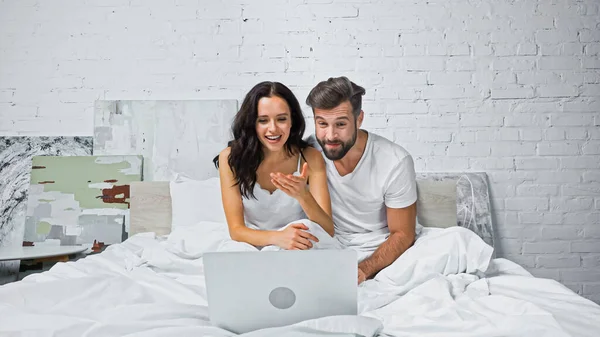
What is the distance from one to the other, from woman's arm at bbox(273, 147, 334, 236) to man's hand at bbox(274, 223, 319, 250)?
15 cm

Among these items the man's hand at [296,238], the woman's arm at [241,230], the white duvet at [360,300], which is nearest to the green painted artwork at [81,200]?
the white duvet at [360,300]

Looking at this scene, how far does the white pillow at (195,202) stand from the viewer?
2941 mm

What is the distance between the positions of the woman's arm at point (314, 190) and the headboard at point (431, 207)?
97 cm

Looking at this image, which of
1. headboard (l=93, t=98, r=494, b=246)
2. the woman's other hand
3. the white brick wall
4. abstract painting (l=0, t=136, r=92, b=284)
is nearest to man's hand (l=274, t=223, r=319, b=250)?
the woman's other hand

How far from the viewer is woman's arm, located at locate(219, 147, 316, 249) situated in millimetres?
1896

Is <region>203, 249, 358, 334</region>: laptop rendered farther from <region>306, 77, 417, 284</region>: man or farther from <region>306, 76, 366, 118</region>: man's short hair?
<region>306, 76, 366, 118</region>: man's short hair

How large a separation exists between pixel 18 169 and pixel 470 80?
2950 millimetres

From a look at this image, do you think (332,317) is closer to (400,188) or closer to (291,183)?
(291,183)

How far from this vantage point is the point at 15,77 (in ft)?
11.2

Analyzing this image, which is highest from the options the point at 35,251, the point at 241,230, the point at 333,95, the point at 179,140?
the point at 333,95

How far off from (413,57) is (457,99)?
1.27 ft

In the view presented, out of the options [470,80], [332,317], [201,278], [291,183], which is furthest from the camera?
[470,80]

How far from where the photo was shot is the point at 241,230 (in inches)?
87.2

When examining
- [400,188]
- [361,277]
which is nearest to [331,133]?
[400,188]
